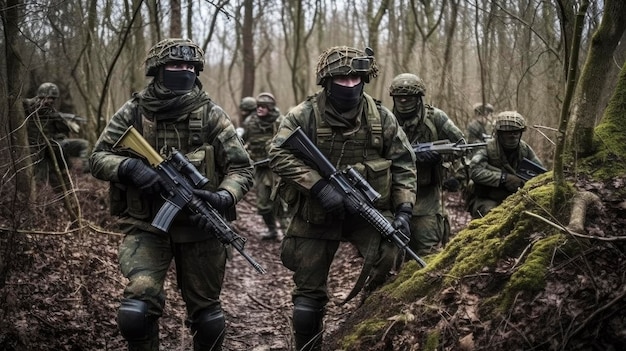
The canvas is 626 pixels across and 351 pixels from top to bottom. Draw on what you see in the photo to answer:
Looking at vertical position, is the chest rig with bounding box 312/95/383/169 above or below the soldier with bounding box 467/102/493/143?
below

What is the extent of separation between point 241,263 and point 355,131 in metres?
4.60

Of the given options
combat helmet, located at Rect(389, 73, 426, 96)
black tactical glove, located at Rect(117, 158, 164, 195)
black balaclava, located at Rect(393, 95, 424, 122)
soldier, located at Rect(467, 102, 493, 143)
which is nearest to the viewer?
black tactical glove, located at Rect(117, 158, 164, 195)

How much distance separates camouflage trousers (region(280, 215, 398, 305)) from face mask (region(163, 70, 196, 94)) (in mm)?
1299

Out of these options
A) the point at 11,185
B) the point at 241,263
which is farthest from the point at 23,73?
the point at 241,263

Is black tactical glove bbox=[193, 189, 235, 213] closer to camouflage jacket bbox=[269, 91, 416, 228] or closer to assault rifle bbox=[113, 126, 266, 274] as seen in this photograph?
assault rifle bbox=[113, 126, 266, 274]

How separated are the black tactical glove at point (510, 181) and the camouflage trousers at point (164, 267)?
3.87 m

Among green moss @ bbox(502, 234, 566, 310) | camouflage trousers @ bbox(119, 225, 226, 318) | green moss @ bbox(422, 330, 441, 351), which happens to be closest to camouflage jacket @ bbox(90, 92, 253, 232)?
camouflage trousers @ bbox(119, 225, 226, 318)

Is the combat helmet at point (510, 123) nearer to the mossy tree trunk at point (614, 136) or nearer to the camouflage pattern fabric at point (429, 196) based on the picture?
the camouflage pattern fabric at point (429, 196)

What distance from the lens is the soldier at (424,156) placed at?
607cm

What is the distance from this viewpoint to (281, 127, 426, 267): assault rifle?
449 centimetres

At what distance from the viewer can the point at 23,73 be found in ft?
18.1

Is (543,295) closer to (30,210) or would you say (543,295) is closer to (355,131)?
(355,131)

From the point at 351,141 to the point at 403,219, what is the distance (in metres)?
0.72

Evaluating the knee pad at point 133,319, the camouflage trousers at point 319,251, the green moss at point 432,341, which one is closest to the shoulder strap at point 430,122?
the camouflage trousers at point 319,251
